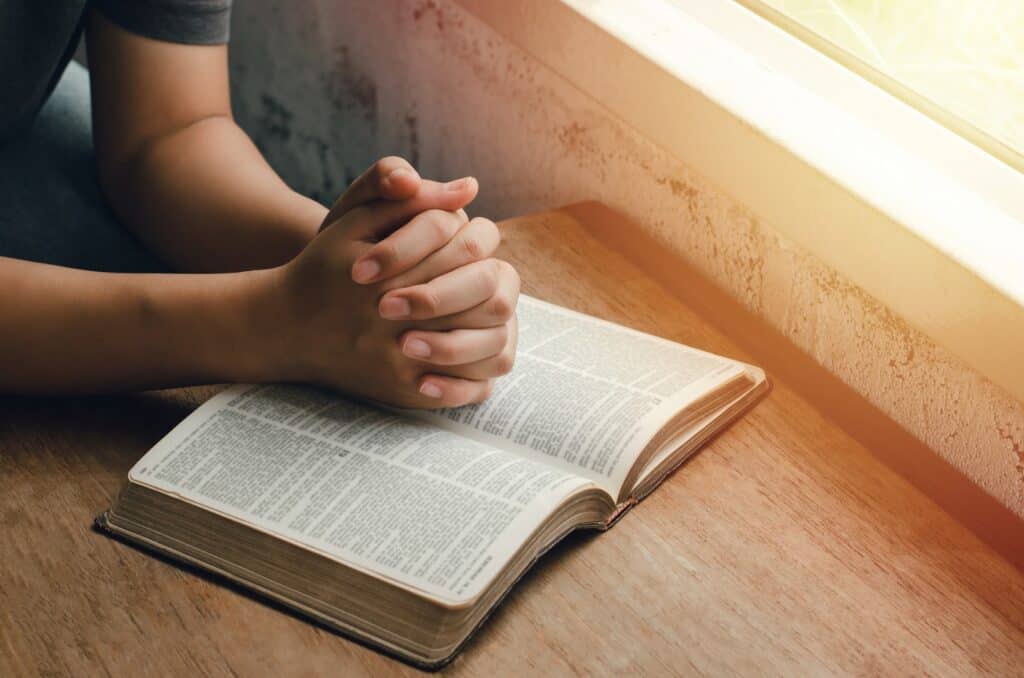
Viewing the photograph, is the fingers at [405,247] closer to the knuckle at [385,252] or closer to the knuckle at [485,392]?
the knuckle at [385,252]

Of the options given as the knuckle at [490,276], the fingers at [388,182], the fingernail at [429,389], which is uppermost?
the fingers at [388,182]

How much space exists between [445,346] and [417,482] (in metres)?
0.10

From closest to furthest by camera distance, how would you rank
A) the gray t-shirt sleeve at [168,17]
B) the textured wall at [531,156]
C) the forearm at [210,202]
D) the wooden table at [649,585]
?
the wooden table at [649,585], the textured wall at [531,156], the forearm at [210,202], the gray t-shirt sleeve at [168,17]

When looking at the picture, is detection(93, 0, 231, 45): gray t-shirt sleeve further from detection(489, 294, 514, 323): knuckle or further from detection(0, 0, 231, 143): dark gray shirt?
detection(489, 294, 514, 323): knuckle

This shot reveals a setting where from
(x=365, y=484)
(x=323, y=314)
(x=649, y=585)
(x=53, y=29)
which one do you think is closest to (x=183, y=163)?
(x=53, y=29)

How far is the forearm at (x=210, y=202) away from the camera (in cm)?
87

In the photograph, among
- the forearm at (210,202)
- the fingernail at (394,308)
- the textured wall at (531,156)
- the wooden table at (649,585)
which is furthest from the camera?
the forearm at (210,202)

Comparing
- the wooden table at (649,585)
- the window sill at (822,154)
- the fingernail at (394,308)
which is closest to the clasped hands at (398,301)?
the fingernail at (394,308)

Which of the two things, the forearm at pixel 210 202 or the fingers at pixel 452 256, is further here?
the forearm at pixel 210 202

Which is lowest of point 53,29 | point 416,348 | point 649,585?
point 649,585

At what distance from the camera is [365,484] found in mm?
596

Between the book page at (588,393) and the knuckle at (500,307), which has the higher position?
the knuckle at (500,307)

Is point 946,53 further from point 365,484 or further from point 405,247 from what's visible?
point 365,484

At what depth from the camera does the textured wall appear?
0.75 metres
